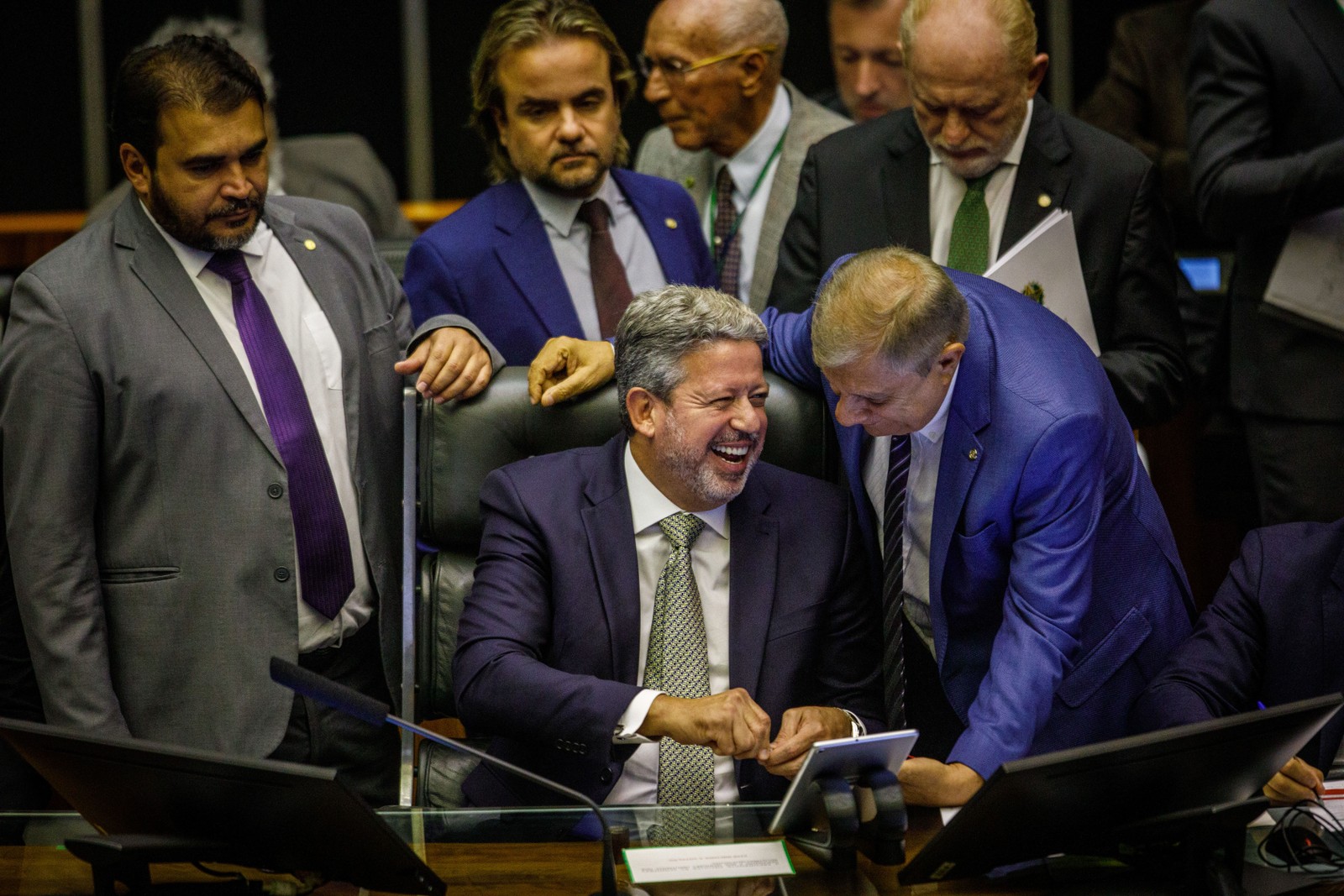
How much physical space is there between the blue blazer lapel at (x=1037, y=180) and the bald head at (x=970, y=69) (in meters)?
0.06

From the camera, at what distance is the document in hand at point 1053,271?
8.64 feet

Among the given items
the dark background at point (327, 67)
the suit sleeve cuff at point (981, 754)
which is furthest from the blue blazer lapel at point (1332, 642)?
the dark background at point (327, 67)

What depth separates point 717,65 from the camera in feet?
11.3

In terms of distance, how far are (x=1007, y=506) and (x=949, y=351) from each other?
0.25 m

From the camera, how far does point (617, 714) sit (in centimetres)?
227

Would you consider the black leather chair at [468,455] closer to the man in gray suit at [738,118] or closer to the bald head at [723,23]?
the man in gray suit at [738,118]

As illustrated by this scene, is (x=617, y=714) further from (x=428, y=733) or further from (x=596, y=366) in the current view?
(x=596, y=366)

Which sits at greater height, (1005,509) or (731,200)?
(731,200)

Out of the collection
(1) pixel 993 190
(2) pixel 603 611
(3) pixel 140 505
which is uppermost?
(1) pixel 993 190

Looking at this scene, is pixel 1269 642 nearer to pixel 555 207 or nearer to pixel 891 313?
pixel 891 313

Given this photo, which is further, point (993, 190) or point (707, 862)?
point (993, 190)

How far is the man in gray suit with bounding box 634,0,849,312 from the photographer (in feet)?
11.3

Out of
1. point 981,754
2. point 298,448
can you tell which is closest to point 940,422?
point 981,754

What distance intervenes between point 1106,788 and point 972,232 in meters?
1.37
